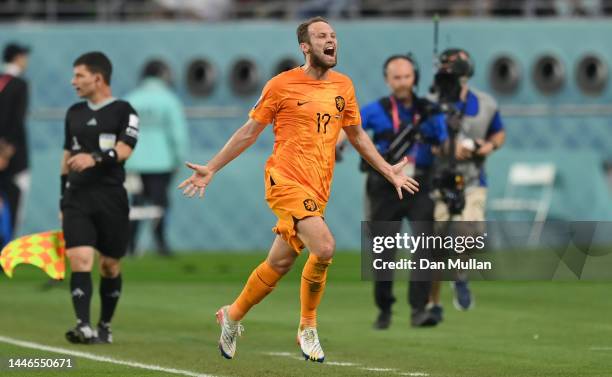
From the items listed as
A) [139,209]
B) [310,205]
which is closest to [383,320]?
[310,205]

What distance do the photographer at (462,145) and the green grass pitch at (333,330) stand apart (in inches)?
36.0

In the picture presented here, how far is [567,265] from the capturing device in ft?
49.3

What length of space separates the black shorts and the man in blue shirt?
2.41 m

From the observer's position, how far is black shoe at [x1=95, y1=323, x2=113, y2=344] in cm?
1341

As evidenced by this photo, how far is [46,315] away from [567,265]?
479 centimetres

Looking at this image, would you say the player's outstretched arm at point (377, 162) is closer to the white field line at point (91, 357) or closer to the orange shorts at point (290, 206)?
the orange shorts at point (290, 206)

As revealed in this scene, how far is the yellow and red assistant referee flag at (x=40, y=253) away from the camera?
44.2ft

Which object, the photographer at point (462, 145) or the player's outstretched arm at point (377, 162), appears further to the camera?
the photographer at point (462, 145)

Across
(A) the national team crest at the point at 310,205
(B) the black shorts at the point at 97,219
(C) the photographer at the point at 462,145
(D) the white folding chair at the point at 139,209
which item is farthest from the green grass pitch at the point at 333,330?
(D) the white folding chair at the point at 139,209

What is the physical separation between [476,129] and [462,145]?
0.91ft

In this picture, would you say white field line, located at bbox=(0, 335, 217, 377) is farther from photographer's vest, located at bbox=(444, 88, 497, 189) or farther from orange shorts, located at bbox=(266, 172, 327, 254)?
photographer's vest, located at bbox=(444, 88, 497, 189)

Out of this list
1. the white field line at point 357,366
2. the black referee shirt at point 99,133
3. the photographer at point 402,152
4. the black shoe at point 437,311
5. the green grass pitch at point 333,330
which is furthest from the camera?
the black shoe at point 437,311

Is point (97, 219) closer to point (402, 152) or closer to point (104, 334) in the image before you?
point (104, 334)

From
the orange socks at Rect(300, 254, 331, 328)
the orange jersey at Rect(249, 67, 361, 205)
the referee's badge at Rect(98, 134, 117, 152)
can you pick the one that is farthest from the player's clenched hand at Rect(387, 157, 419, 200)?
the referee's badge at Rect(98, 134, 117, 152)
